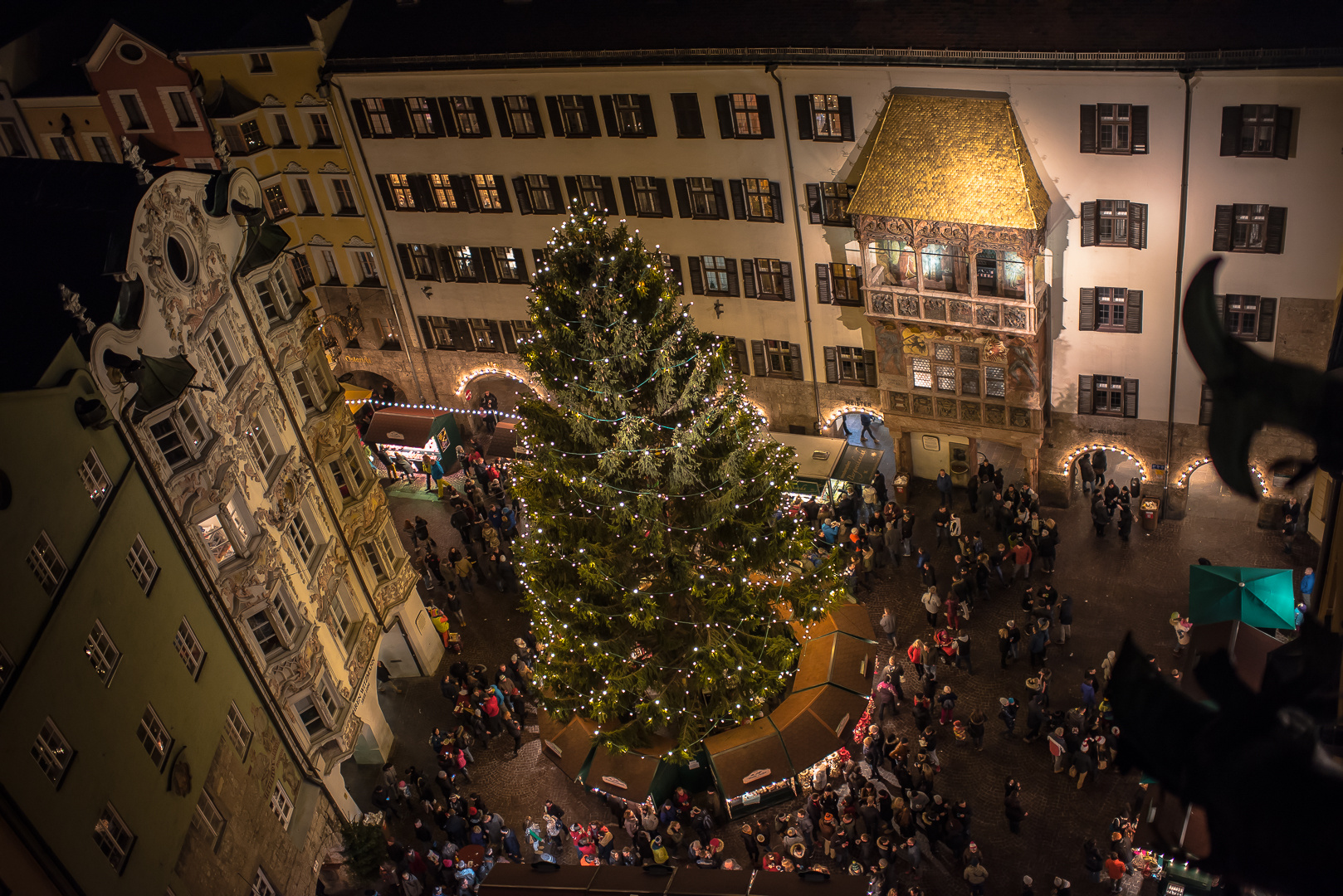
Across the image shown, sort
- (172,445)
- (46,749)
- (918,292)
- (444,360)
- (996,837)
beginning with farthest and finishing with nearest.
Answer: (444,360) < (918,292) < (996,837) < (172,445) < (46,749)

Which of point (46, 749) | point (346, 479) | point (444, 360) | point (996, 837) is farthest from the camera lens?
point (444, 360)

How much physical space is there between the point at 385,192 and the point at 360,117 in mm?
3025

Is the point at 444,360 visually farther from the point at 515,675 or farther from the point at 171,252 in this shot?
the point at 171,252

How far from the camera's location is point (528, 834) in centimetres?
3300

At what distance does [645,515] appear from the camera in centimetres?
2802

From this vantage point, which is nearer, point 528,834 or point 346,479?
point 528,834

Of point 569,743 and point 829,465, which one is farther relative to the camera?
point 829,465

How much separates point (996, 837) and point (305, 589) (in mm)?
19115

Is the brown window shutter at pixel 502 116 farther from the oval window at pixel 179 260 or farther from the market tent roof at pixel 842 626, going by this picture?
the market tent roof at pixel 842 626

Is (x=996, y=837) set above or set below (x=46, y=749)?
below

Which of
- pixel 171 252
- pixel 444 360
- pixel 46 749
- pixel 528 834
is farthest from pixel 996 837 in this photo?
pixel 444 360

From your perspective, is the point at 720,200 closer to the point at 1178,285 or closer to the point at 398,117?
the point at 398,117

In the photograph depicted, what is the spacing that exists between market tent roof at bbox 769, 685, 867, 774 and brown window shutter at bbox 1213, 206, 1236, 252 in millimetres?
16988

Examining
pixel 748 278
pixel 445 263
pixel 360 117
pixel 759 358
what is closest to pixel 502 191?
pixel 445 263
